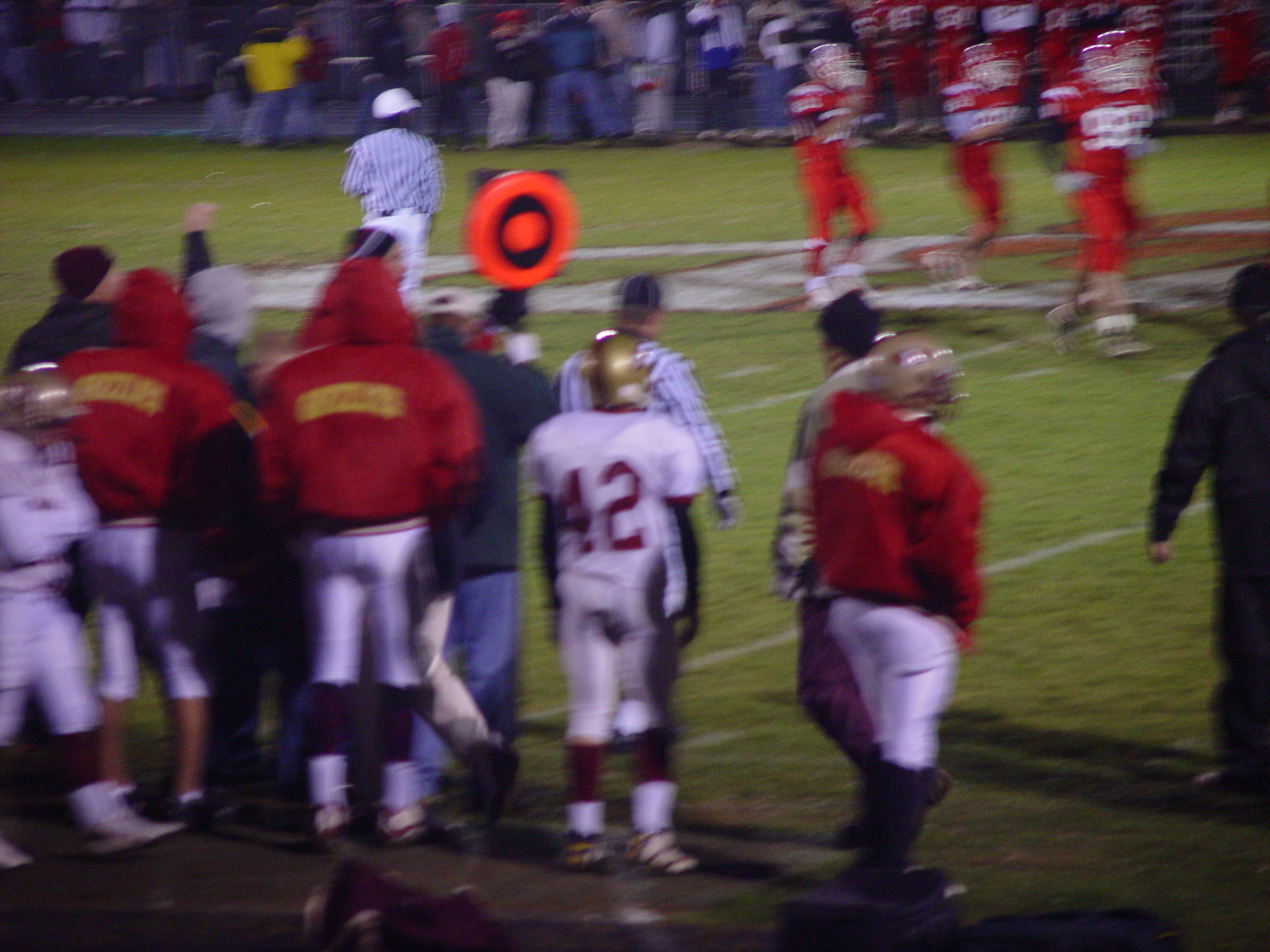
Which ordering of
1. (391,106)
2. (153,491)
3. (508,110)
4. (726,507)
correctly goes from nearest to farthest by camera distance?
(153,491)
(726,507)
(391,106)
(508,110)

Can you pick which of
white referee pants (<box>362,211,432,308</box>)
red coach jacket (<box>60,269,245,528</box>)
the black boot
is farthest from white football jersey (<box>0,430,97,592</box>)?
white referee pants (<box>362,211,432,308</box>)

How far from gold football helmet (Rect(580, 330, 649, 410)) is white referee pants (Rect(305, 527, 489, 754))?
72cm

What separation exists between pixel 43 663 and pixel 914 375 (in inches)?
111

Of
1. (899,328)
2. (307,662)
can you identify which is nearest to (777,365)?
(899,328)

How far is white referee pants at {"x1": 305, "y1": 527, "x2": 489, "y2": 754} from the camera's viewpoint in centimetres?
542

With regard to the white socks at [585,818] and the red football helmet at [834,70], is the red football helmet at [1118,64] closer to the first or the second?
the red football helmet at [834,70]

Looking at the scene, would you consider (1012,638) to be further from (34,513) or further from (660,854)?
(34,513)

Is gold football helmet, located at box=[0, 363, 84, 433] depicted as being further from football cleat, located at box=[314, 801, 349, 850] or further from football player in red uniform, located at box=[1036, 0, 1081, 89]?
football player in red uniform, located at box=[1036, 0, 1081, 89]

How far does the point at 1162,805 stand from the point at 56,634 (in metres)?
3.57

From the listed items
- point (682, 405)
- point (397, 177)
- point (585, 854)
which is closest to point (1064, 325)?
point (397, 177)

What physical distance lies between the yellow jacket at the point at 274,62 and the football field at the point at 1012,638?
31.1 feet

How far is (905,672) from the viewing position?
482 cm

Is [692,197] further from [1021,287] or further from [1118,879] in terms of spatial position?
[1118,879]

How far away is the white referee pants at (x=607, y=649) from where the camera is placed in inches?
210
